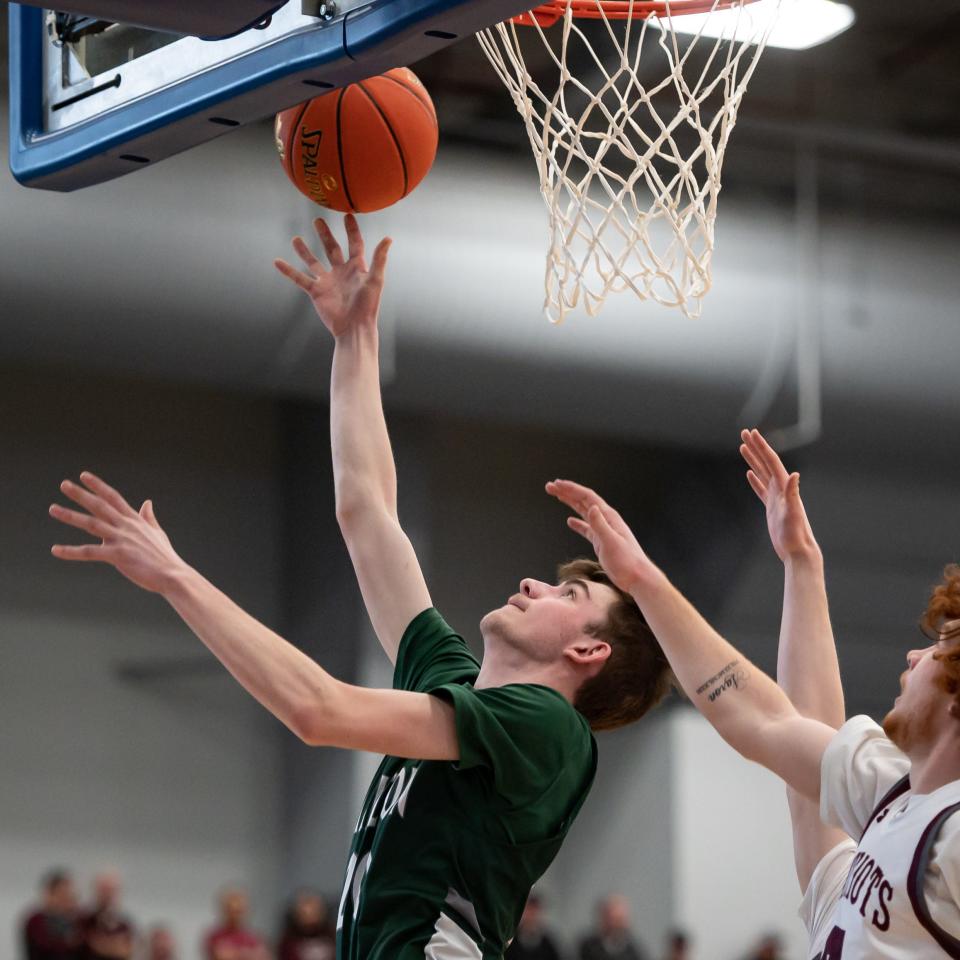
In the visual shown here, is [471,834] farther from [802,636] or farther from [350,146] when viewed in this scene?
[350,146]

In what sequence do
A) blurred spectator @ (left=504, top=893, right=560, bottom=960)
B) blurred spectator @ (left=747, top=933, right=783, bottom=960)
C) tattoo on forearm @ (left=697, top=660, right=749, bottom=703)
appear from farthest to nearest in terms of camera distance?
blurred spectator @ (left=747, top=933, right=783, bottom=960)
blurred spectator @ (left=504, top=893, right=560, bottom=960)
tattoo on forearm @ (left=697, top=660, right=749, bottom=703)

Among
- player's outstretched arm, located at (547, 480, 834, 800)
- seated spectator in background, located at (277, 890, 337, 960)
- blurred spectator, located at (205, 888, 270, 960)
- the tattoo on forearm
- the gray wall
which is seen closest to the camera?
player's outstretched arm, located at (547, 480, 834, 800)

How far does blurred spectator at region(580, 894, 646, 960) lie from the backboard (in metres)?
8.39

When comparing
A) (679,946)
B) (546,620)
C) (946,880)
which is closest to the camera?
(946,880)

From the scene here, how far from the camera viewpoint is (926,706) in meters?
2.43

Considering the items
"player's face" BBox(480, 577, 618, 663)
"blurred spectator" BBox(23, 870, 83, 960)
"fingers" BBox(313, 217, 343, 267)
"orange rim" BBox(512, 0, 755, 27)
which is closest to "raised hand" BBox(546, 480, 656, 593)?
"player's face" BBox(480, 577, 618, 663)

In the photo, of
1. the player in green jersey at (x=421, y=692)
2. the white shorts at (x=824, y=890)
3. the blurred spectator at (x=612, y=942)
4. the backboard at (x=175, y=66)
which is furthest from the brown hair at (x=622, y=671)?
the blurred spectator at (x=612, y=942)

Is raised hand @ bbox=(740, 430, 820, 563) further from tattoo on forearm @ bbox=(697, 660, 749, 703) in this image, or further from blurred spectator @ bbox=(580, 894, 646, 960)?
blurred spectator @ bbox=(580, 894, 646, 960)

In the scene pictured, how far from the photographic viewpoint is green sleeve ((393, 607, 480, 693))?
10.0 ft

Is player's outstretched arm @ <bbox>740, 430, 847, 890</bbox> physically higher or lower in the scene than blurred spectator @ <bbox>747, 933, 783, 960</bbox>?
higher

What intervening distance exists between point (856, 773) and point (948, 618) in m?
0.30

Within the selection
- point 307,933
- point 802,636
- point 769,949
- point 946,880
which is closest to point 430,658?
point 802,636

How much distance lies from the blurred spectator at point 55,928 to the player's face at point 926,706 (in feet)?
24.1

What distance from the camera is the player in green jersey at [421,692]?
8.32ft
